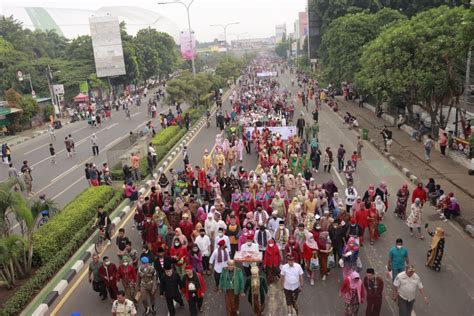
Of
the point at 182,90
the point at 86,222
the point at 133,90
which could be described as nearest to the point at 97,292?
the point at 86,222

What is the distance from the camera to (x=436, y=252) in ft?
30.9

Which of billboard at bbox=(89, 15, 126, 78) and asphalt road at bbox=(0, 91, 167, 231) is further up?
billboard at bbox=(89, 15, 126, 78)

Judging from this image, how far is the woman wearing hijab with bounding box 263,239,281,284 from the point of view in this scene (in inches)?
348

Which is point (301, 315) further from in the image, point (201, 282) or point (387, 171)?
point (387, 171)

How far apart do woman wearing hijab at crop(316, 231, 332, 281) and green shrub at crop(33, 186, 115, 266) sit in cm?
672

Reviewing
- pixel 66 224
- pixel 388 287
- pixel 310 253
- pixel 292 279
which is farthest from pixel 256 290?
pixel 66 224

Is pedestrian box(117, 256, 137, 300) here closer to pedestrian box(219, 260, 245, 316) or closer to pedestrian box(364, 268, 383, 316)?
pedestrian box(219, 260, 245, 316)

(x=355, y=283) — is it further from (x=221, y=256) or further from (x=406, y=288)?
(x=221, y=256)

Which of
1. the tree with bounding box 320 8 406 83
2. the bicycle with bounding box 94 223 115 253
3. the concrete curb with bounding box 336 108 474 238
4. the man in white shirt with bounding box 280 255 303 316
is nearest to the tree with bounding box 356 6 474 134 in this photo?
the concrete curb with bounding box 336 108 474 238

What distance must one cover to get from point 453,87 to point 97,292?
17.4 m

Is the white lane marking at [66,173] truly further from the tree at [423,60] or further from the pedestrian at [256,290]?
the tree at [423,60]

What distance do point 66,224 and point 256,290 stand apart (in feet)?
22.1

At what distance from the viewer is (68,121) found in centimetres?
4156

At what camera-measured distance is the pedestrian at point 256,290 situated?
7.83m
